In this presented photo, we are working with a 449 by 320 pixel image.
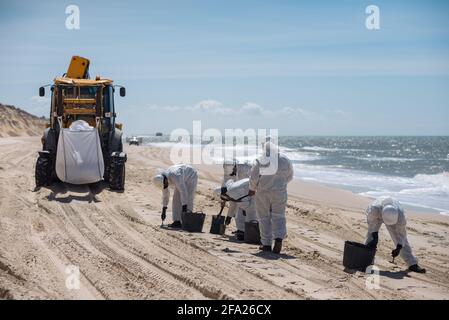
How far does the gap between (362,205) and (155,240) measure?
9.79 m

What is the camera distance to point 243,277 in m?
7.04

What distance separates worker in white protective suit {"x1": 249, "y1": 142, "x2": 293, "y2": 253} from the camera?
28.7 feet

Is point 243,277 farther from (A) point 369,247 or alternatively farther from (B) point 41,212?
(B) point 41,212

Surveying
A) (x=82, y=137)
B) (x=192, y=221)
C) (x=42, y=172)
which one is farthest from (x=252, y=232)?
(x=42, y=172)

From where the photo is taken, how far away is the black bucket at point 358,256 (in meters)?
8.14

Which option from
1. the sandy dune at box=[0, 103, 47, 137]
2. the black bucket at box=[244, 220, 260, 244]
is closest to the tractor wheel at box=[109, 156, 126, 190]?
the black bucket at box=[244, 220, 260, 244]

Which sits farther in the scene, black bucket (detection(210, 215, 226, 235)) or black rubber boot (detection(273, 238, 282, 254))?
black bucket (detection(210, 215, 226, 235))

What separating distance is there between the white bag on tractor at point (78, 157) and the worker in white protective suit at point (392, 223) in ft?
25.8

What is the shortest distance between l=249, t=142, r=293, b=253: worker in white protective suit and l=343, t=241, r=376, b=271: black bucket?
102 centimetres

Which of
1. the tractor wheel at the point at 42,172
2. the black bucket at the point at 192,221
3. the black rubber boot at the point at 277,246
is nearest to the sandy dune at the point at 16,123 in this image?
the tractor wheel at the point at 42,172

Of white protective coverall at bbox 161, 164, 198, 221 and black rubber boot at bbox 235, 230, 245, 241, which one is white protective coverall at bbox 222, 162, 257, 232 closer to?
black rubber boot at bbox 235, 230, 245, 241

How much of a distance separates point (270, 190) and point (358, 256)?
1558 mm

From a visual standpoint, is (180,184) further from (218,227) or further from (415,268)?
(415,268)

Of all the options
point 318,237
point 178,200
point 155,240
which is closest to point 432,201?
point 318,237
